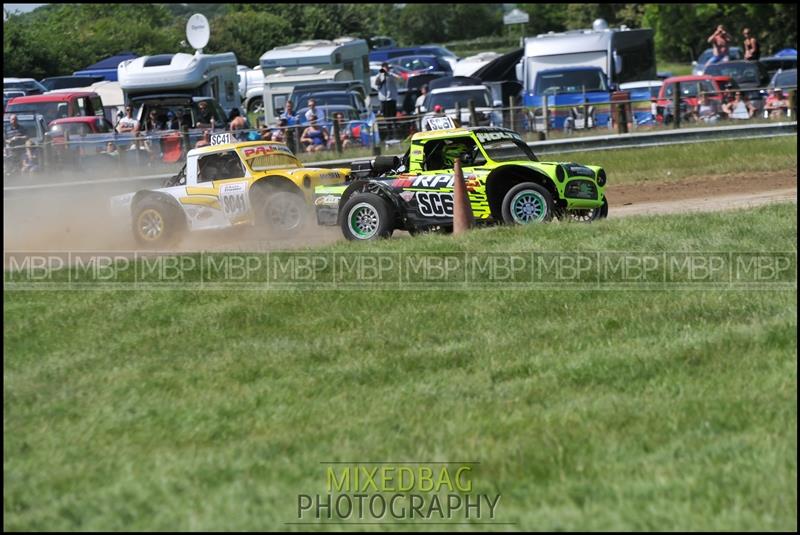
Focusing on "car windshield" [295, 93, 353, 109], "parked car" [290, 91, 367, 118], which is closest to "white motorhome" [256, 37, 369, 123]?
"parked car" [290, 91, 367, 118]

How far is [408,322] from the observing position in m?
9.09

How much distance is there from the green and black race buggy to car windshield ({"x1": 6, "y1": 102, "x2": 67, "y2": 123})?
14.8 meters

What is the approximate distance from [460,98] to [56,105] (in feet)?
32.4

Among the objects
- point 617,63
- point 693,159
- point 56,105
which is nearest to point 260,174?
point 693,159

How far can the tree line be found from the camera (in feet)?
132

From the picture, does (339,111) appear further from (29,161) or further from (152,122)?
(29,161)

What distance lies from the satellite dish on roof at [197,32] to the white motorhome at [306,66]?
11.4 ft

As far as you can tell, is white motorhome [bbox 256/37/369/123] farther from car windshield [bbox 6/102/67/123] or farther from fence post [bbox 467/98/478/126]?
fence post [bbox 467/98/478/126]

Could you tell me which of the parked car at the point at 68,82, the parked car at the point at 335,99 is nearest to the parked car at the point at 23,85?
the parked car at the point at 68,82

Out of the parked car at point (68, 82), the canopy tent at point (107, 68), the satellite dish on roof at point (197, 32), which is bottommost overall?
the parked car at point (68, 82)

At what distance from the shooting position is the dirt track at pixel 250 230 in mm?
15242

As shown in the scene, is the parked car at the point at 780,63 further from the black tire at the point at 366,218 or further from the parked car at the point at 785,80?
the black tire at the point at 366,218

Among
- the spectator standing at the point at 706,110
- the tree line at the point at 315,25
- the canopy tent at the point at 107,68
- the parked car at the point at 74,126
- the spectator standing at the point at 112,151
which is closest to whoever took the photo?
the spectator standing at the point at 112,151

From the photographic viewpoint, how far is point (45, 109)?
88.2ft
